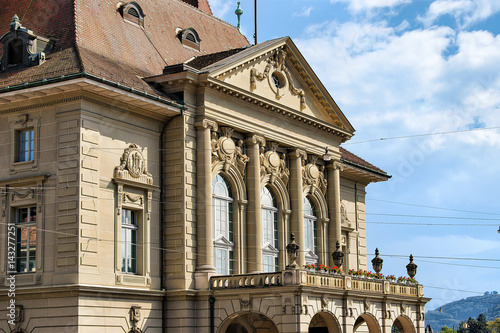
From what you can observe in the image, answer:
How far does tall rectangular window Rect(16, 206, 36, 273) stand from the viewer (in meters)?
39.7

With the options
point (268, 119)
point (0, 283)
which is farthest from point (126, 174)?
point (268, 119)

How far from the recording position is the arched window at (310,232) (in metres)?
53.8

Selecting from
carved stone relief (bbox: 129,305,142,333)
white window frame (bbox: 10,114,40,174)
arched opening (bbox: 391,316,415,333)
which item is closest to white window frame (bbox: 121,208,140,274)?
carved stone relief (bbox: 129,305,142,333)

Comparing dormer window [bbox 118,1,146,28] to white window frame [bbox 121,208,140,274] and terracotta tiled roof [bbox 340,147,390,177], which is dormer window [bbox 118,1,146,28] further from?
terracotta tiled roof [bbox 340,147,390,177]

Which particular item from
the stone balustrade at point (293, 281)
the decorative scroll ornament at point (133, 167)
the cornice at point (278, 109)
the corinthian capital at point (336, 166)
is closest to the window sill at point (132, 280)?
the stone balustrade at point (293, 281)

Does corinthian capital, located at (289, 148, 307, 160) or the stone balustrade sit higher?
corinthian capital, located at (289, 148, 307, 160)

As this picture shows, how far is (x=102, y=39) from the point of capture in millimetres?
44969

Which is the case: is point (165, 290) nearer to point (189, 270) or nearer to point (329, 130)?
point (189, 270)

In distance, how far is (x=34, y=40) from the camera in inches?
1654

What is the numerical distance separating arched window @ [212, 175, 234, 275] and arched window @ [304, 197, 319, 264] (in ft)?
24.9

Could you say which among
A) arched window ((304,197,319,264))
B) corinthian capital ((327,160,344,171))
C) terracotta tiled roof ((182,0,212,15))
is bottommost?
arched window ((304,197,319,264))

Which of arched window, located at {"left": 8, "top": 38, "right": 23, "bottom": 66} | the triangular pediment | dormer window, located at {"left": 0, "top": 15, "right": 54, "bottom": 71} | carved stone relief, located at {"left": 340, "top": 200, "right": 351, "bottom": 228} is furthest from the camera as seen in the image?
carved stone relief, located at {"left": 340, "top": 200, "right": 351, "bottom": 228}

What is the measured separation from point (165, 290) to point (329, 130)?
16941mm

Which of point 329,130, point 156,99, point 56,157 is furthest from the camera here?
point 329,130
